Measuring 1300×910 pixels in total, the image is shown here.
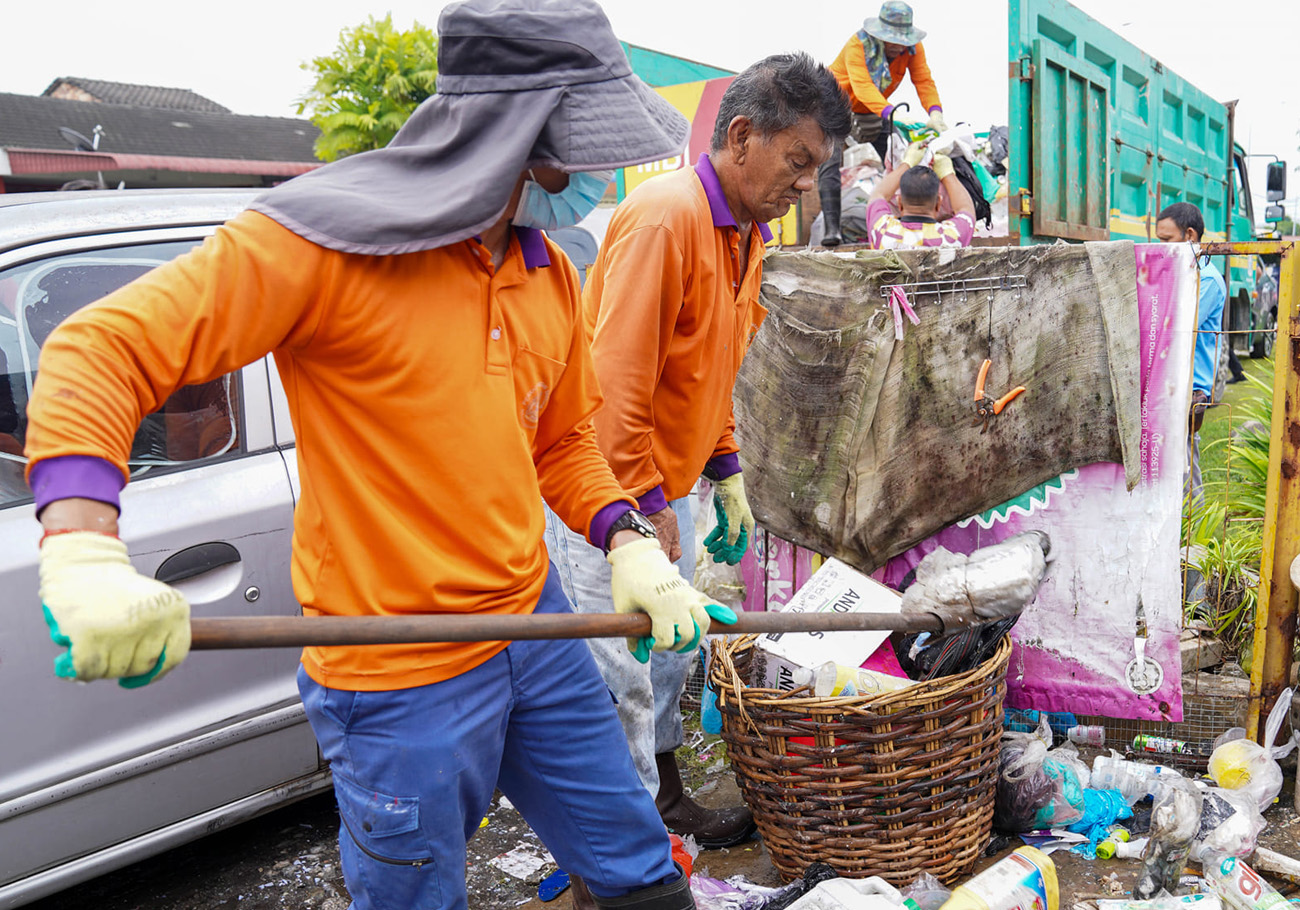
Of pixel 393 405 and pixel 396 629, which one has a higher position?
pixel 393 405

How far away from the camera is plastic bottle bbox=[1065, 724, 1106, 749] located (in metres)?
3.25

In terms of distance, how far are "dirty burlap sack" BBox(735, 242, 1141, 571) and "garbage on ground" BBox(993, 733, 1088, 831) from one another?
76 cm

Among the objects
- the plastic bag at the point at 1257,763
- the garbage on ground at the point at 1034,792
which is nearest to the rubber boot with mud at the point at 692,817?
the garbage on ground at the point at 1034,792

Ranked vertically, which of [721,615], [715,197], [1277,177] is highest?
[1277,177]

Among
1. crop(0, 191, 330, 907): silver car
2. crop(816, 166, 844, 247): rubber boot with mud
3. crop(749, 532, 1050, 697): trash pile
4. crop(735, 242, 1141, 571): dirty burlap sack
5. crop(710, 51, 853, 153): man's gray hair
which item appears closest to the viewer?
crop(0, 191, 330, 907): silver car

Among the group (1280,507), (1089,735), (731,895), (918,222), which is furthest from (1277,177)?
(731,895)

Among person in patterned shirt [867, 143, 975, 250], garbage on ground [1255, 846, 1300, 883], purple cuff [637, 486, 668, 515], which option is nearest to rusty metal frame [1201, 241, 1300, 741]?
garbage on ground [1255, 846, 1300, 883]

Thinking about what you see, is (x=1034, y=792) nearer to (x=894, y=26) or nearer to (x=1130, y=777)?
(x=1130, y=777)

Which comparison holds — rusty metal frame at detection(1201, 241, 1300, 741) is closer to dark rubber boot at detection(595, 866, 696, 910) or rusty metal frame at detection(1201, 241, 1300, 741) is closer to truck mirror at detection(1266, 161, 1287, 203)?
dark rubber boot at detection(595, 866, 696, 910)

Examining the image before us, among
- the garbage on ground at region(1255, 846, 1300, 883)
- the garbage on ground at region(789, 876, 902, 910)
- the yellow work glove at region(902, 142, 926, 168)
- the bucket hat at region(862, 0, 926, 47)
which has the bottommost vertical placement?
the garbage on ground at region(1255, 846, 1300, 883)

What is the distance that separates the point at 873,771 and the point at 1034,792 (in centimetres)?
61

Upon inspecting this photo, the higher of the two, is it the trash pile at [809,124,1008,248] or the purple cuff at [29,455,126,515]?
the trash pile at [809,124,1008,248]

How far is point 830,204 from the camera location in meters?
5.88

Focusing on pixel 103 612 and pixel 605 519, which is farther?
pixel 605 519
